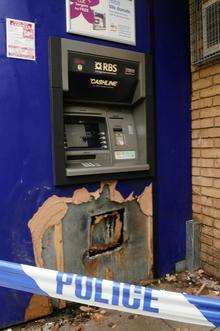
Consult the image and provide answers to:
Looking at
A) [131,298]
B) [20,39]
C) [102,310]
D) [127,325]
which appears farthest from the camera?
[102,310]

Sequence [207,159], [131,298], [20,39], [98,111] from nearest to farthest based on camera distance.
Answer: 1. [131,298]
2. [20,39]
3. [98,111]
4. [207,159]

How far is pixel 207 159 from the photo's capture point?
3.43 meters

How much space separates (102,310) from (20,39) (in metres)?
2.19

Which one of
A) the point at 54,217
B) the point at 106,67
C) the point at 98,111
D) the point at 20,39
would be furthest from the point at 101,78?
the point at 54,217

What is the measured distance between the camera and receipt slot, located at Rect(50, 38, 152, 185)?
270 cm

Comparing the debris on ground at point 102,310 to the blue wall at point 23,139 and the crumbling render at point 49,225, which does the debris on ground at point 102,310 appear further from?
the blue wall at point 23,139

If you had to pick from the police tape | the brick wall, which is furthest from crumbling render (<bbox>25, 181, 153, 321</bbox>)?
the brick wall

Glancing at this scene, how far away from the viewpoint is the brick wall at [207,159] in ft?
10.9

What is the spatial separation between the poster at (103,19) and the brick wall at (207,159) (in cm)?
82

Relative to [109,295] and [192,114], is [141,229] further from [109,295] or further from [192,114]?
[109,295]

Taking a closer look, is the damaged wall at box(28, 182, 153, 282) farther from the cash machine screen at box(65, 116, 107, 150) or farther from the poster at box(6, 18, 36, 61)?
the poster at box(6, 18, 36, 61)

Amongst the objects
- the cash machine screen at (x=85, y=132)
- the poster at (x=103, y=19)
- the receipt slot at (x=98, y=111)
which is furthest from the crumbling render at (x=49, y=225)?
the poster at (x=103, y=19)

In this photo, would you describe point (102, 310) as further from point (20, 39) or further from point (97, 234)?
point (20, 39)

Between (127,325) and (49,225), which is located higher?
(49,225)
